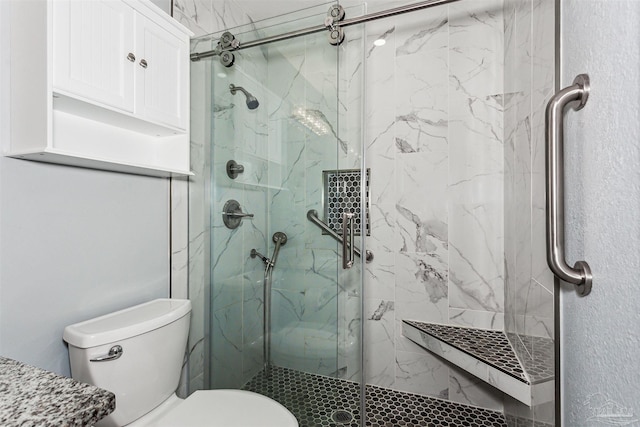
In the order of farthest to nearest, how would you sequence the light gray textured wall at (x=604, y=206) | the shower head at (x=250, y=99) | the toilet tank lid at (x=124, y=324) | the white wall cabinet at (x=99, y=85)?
the shower head at (x=250, y=99), the toilet tank lid at (x=124, y=324), the white wall cabinet at (x=99, y=85), the light gray textured wall at (x=604, y=206)

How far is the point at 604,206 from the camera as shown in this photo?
1.91 ft

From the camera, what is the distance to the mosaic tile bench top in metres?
1.39

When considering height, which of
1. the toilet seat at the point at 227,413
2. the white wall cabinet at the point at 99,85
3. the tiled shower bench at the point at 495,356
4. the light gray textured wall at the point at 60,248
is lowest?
the toilet seat at the point at 227,413

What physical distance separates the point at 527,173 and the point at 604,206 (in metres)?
0.80

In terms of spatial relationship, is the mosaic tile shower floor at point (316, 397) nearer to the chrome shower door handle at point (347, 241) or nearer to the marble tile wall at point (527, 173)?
the chrome shower door handle at point (347, 241)

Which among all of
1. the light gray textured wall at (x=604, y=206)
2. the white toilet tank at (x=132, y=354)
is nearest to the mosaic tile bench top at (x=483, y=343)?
the light gray textured wall at (x=604, y=206)

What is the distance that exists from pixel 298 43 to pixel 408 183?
1.04 m

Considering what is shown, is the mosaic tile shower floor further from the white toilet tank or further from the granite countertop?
the granite countertop

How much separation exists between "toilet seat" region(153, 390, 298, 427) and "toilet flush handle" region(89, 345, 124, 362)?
0.30 metres

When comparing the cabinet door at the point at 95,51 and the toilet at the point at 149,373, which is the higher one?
the cabinet door at the point at 95,51

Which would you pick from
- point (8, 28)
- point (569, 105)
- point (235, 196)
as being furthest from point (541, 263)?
point (8, 28)

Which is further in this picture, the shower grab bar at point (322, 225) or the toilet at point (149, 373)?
the shower grab bar at point (322, 225)

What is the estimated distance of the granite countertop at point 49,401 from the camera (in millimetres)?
520

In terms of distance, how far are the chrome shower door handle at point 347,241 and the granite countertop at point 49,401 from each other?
3.03 feet
